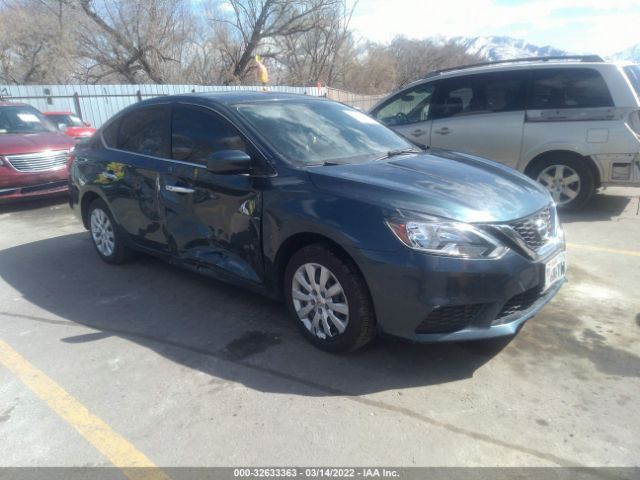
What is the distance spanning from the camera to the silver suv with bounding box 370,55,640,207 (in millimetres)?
6102

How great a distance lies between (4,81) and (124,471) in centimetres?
2762

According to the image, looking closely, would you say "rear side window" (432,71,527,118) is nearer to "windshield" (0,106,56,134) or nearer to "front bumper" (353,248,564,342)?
"front bumper" (353,248,564,342)

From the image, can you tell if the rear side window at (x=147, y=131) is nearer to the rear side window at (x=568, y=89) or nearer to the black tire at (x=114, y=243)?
the black tire at (x=114, y=243)

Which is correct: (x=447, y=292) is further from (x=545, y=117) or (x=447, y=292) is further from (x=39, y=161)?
(x=39, y=161)

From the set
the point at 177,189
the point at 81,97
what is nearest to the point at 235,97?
the point at 177,189

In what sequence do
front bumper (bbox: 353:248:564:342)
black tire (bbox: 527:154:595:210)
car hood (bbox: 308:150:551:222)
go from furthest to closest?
black tire (bbox: 527:154:595:210)
car hood (bbox: 308:150:551:222)
front bumper (bbox: 353:248:564:342)

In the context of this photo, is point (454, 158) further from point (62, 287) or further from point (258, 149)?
point (62, 287)

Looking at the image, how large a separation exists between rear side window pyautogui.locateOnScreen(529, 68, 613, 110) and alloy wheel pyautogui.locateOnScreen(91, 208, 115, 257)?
17.4 ft

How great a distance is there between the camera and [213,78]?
30.4 meters

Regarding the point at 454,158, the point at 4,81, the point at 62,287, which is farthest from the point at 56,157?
the point at 4,81

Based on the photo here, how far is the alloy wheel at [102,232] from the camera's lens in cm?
515

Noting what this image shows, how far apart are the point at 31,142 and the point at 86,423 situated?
22.7 feet

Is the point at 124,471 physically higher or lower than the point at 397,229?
lower

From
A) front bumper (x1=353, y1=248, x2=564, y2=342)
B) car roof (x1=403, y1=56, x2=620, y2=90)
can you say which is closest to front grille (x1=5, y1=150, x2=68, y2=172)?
car roof (x1=403, y1=56, x2=620, y2=90)
